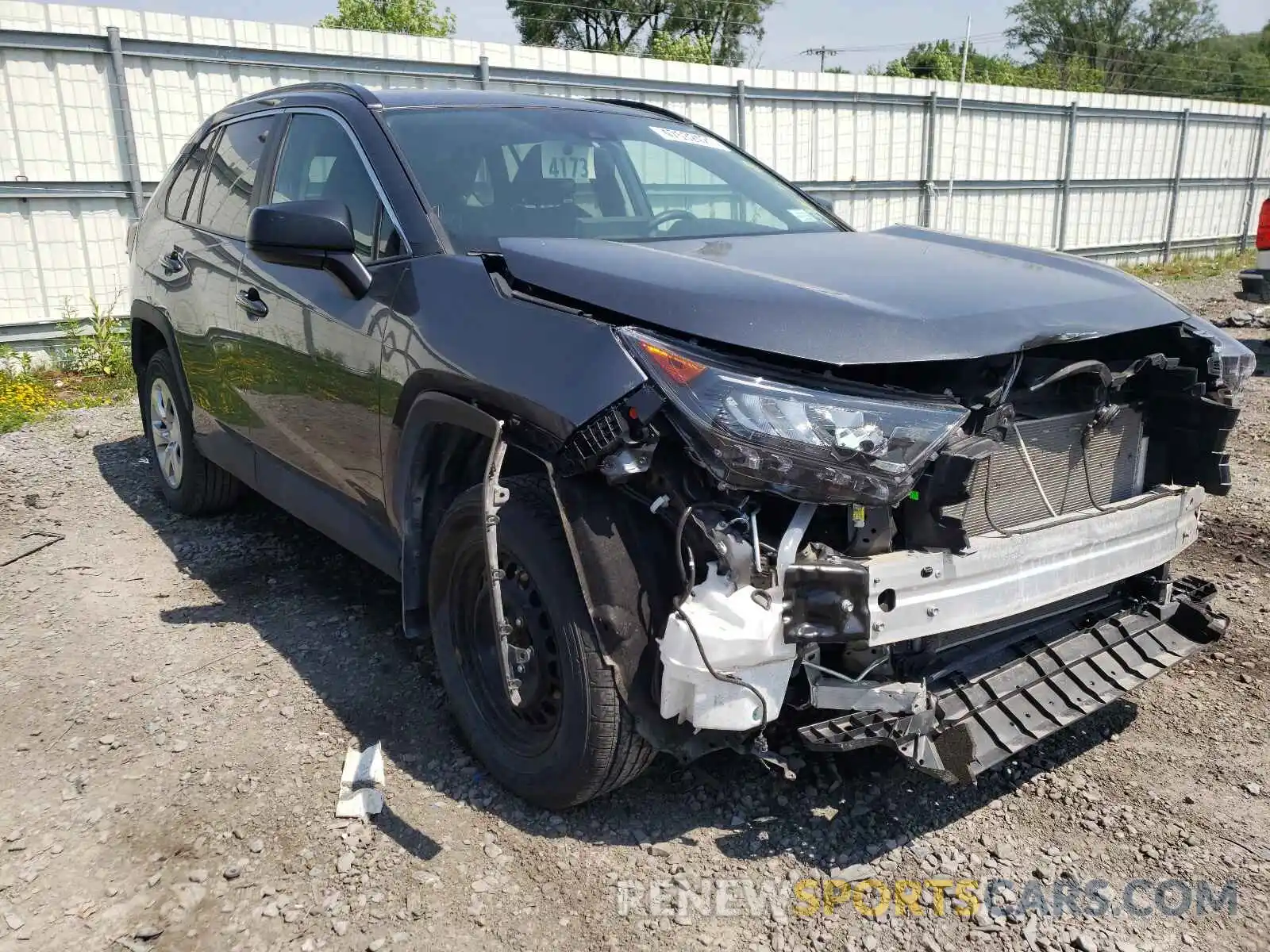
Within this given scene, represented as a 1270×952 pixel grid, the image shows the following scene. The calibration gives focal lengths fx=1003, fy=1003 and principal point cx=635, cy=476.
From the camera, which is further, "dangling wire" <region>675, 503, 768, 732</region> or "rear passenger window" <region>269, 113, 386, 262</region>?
"rear passenger window" <region>269, 113, 386, 262</region>

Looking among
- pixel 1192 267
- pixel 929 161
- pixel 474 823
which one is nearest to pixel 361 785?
pixel 474 823

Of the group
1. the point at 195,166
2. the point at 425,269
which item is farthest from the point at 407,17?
the point at 425,269

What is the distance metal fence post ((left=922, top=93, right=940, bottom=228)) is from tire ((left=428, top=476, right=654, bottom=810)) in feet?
40.8

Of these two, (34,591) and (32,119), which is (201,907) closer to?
(34,591)

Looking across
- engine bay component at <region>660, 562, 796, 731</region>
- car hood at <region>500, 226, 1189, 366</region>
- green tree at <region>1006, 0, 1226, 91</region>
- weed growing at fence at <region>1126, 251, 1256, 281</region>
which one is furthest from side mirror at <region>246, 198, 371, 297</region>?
green tree at <region>1006, 0, 1226, 91</region>

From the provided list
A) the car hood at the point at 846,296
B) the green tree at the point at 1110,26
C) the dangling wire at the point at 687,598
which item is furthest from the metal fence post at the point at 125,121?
the green tree at the point at 1110,26

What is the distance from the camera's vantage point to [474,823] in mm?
2727

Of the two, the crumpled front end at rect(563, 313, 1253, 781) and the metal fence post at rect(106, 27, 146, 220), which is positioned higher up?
the metal fence post at rect(106, 27, 146, 220)

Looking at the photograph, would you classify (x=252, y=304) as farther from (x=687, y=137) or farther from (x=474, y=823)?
(x=474, y=823)

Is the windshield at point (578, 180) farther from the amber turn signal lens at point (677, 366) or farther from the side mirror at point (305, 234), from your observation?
the amber turn signal lens at point (677, 366)

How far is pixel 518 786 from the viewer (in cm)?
273

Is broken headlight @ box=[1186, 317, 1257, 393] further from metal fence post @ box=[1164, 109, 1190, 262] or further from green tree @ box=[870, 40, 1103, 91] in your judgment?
green tree @ box=[870, 40, 1103, 91]

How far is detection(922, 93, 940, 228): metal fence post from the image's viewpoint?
547 inches

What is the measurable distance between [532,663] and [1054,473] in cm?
147
